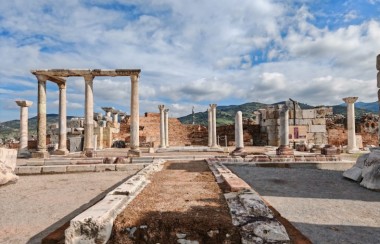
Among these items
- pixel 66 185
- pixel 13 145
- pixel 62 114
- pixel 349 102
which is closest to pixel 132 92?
pixel 62 114

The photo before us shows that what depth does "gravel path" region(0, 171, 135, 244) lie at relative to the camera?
185 inches

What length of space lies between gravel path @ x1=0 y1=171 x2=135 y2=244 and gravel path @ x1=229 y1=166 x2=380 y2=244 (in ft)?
13.6

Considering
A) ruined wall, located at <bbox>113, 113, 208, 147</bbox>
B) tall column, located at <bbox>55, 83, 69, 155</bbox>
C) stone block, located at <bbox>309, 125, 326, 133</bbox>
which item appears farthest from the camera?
ruined wall, located at <bbox>113, 113, 208, 147</bbox>

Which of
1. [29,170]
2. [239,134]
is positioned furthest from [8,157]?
[239,134]

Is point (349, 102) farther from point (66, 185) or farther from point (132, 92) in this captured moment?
point (66, 185)

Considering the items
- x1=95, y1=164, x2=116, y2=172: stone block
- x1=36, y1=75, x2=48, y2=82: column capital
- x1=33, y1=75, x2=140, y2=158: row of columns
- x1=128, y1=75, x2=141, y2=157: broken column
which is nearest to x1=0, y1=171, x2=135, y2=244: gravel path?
x1=95, y1=164, x2=116, y2=172: stone block

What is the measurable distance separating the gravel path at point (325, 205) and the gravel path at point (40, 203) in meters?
4.15

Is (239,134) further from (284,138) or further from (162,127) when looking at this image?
(162,127)

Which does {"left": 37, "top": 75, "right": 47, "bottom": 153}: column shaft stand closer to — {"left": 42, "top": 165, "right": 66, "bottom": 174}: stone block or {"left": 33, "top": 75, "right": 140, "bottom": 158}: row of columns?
{"left": 33, "top": 75, "right": 140, "bottom": 158}: row of columns

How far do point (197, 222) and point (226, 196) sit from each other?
167 centimetres

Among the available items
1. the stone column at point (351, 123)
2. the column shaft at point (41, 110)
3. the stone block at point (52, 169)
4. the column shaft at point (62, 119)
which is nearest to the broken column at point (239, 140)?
the stone block at point (52, 169)

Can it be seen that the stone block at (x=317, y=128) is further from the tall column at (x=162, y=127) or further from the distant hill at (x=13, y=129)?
the distant hill at (x=13, y=129)

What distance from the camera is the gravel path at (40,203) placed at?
4.70m

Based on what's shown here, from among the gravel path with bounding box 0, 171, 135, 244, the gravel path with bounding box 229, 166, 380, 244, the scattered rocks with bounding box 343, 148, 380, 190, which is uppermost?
the scattered rocks with bounding box 343, 148, 380, 190
